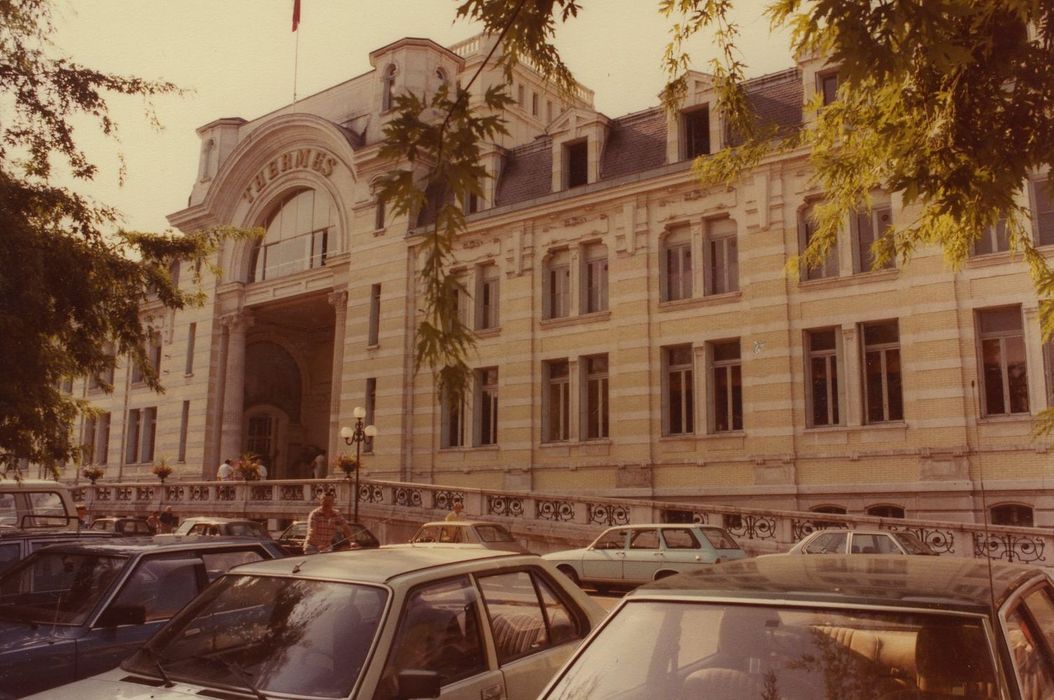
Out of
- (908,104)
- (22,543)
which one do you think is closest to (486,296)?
(22,543)

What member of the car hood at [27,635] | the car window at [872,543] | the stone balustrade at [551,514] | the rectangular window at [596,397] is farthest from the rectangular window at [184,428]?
the car hood at [27,635]

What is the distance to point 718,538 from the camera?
1717 cm

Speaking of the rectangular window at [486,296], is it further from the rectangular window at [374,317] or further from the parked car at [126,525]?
the parked car at [126,525]

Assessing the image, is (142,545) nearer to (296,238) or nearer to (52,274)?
(52,274)

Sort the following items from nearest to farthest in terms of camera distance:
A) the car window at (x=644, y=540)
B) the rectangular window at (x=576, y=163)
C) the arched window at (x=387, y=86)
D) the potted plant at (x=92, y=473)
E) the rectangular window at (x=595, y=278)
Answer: the car window at (x=644, y=540) < the rectangular window at (x=595, y=278) < the rectangular window at (x=576, y=163) < the arched window at (x=387, y=86) < the potted plant at (x=92, y=473)

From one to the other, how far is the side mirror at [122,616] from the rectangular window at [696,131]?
22.3m

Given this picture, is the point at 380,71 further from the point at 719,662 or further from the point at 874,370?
the point at 719,662

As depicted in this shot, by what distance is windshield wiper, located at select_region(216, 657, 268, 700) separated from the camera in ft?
13.6

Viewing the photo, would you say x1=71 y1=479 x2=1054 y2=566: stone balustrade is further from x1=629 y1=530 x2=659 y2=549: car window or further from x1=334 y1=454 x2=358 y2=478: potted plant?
x1=629 y1=530 x2=659 y2=549: car window

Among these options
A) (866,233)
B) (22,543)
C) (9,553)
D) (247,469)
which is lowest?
(9,553)

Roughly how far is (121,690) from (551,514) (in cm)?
1973

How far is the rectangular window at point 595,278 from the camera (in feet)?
89.6

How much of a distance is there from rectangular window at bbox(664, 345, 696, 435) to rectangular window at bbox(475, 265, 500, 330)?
6.84 m

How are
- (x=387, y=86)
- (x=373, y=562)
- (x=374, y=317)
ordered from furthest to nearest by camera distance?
(x=387, y=86) < (x=374, y=317) < (x=373, y=562)
